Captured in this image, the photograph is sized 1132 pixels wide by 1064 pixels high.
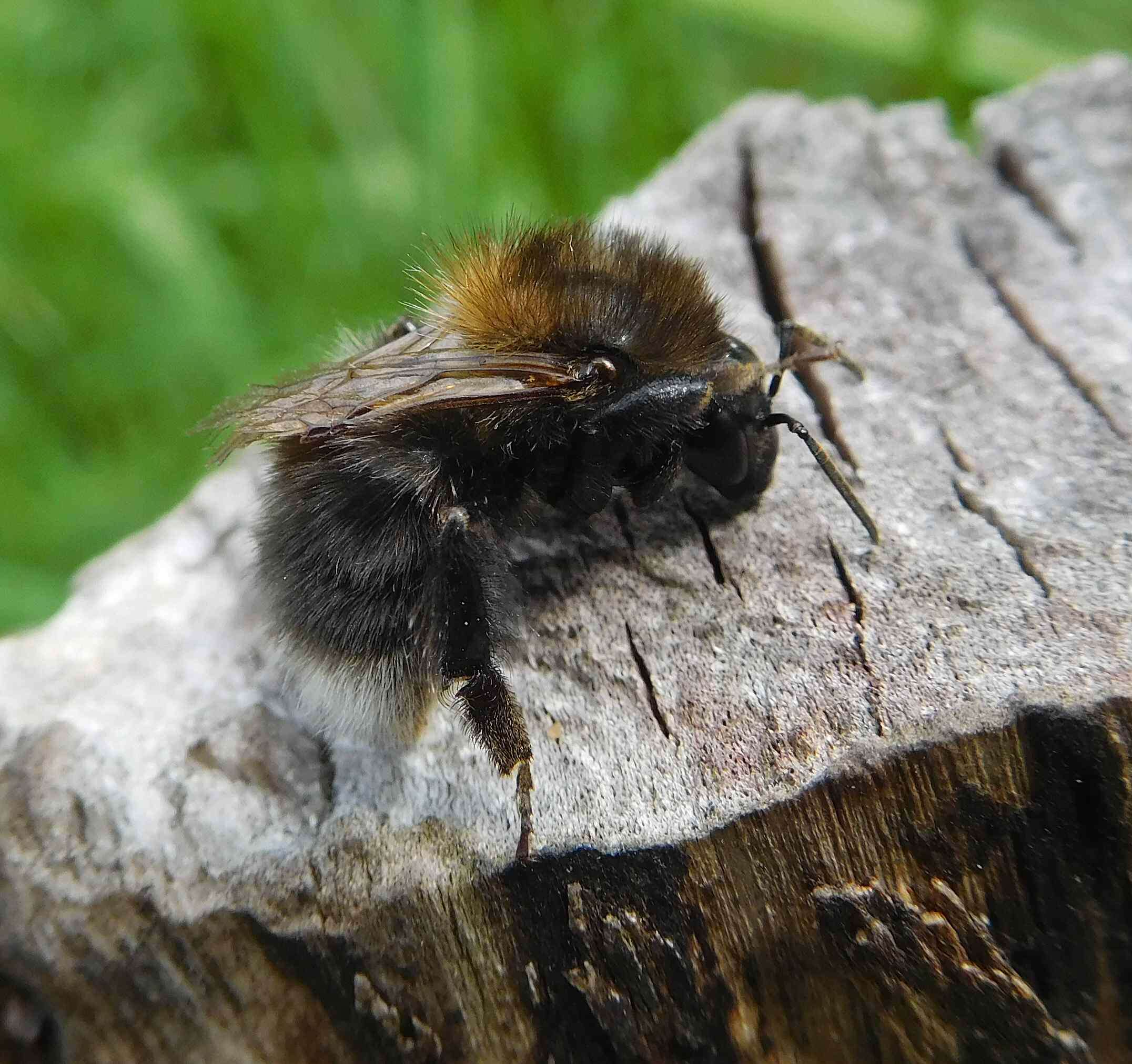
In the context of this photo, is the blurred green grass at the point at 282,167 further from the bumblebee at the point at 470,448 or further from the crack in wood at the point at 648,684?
the crack in wood at the point at 648,684

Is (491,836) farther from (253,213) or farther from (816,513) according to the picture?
(253,213)

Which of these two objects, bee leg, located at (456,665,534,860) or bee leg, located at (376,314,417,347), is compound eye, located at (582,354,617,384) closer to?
bee leg, located at (376,314,417,347)

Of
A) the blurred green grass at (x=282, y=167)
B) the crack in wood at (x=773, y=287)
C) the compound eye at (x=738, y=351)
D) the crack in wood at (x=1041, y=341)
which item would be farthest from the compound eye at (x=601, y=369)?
the blurred green grass at (x=282, y=167)

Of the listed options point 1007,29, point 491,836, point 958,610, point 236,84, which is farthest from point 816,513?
point 236,84

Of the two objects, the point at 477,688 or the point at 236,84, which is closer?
the point at 477,688

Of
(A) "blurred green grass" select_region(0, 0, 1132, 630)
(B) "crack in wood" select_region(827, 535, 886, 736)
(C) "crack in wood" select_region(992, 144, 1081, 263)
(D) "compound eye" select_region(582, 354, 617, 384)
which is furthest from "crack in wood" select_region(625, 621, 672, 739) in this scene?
(A) "blurred green grass" select_region(0, 0, 1132, 630)

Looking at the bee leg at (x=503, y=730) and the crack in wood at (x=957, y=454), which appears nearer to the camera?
the bee leg at (x=503, y=730)

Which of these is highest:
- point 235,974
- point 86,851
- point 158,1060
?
point 86,851

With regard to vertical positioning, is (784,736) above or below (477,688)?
below
